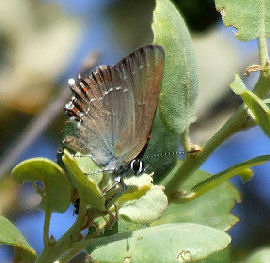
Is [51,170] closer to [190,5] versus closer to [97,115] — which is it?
[97,115]

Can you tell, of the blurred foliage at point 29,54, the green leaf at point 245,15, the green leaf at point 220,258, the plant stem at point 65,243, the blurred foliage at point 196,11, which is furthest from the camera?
the blurred foliage at point 29,54

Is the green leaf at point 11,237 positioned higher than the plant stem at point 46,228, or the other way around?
the green leaf at point 11,237

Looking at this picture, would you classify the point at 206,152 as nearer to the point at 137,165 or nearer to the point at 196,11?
the point at 137,165

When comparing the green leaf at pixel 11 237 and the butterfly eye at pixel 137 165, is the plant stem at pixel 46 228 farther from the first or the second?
the butterfly eye at pixel 137 165

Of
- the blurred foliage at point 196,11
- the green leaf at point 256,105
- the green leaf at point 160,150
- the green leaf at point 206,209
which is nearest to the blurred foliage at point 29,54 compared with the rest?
the blurred foliage at point 196,11

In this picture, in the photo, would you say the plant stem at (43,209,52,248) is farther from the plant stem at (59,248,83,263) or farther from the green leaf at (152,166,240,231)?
the green leaf at (152,166,240,231)

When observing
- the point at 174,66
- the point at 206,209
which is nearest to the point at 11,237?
the point at 174,66
